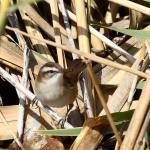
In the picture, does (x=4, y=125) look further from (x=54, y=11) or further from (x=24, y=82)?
(x=54, y=11)

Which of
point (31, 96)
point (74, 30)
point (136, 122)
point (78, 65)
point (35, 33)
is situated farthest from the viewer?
point (74, 30)

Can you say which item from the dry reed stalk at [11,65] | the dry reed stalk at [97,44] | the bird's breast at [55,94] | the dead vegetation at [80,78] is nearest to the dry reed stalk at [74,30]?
the dead vegetation at [80,78]

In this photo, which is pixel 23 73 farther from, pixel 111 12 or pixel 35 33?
pixel 111 12

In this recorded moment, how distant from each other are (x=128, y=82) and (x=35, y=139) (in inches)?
36.8

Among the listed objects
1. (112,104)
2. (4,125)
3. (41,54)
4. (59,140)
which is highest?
(41,54)

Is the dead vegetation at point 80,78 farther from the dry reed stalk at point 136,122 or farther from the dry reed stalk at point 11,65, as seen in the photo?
the dry reed stalk at point 136,122

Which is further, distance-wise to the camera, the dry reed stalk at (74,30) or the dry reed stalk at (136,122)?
the dry reed stalk at (74,30)

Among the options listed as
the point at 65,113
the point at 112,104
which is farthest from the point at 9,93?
the point at 112,104

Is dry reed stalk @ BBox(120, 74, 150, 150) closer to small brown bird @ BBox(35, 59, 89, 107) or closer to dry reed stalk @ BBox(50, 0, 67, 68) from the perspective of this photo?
small brown bird @ BBox(35, 59, 89, 107)

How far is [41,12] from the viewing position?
10.7ft

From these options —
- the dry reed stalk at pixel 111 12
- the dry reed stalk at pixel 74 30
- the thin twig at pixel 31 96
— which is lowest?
the thin twig at pixel 31 96

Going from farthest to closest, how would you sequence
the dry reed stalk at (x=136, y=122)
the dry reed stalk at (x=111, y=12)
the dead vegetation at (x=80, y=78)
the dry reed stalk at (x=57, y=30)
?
the dry reed stalk at (x=111, y=12) < the dry reed stalk at (x=57, y=30) < the dead vegetation at (x=80, y=78) < the dry reed stalk at (x=136, y=122)

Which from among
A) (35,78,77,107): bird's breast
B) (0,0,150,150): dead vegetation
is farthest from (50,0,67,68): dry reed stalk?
(35,78,77,107): bird's breast

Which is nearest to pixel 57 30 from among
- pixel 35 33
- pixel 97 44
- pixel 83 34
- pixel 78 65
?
pixel 35 33
